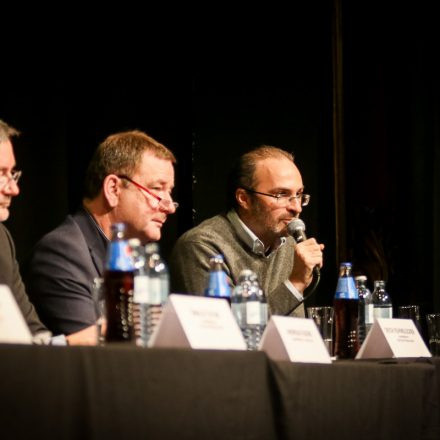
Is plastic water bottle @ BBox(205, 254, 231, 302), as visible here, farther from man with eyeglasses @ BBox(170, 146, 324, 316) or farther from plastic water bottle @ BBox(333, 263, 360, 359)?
man with eyeglasses @ BBox(170, 146, 324, 316)

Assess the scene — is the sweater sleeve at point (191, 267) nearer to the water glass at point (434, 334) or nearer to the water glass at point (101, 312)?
the water glass at point (434, 334)

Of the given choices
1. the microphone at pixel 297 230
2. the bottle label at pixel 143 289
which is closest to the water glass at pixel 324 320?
the microphone at pixel 297 230

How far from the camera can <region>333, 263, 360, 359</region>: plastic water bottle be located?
2814 millimetres

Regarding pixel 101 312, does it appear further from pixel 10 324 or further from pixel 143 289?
pixel 10 324

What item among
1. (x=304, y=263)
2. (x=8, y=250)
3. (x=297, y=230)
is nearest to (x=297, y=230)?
(x=297, y=230)

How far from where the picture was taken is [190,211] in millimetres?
4508

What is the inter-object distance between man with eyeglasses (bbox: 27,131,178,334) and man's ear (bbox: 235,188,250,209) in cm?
65

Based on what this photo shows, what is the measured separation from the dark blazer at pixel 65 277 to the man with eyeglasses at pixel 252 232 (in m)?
0.54

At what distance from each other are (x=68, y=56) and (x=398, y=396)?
7.48 feet

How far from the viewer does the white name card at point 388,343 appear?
2.57m

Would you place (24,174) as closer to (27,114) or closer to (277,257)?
(27,114)

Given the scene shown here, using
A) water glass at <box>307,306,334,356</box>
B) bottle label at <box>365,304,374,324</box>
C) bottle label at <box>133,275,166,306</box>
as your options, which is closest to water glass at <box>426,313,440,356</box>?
bottle label at <box>365,304,374,324</box>

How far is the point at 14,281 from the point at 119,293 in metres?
0.89

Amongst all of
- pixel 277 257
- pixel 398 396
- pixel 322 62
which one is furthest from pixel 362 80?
pixel 398 396
